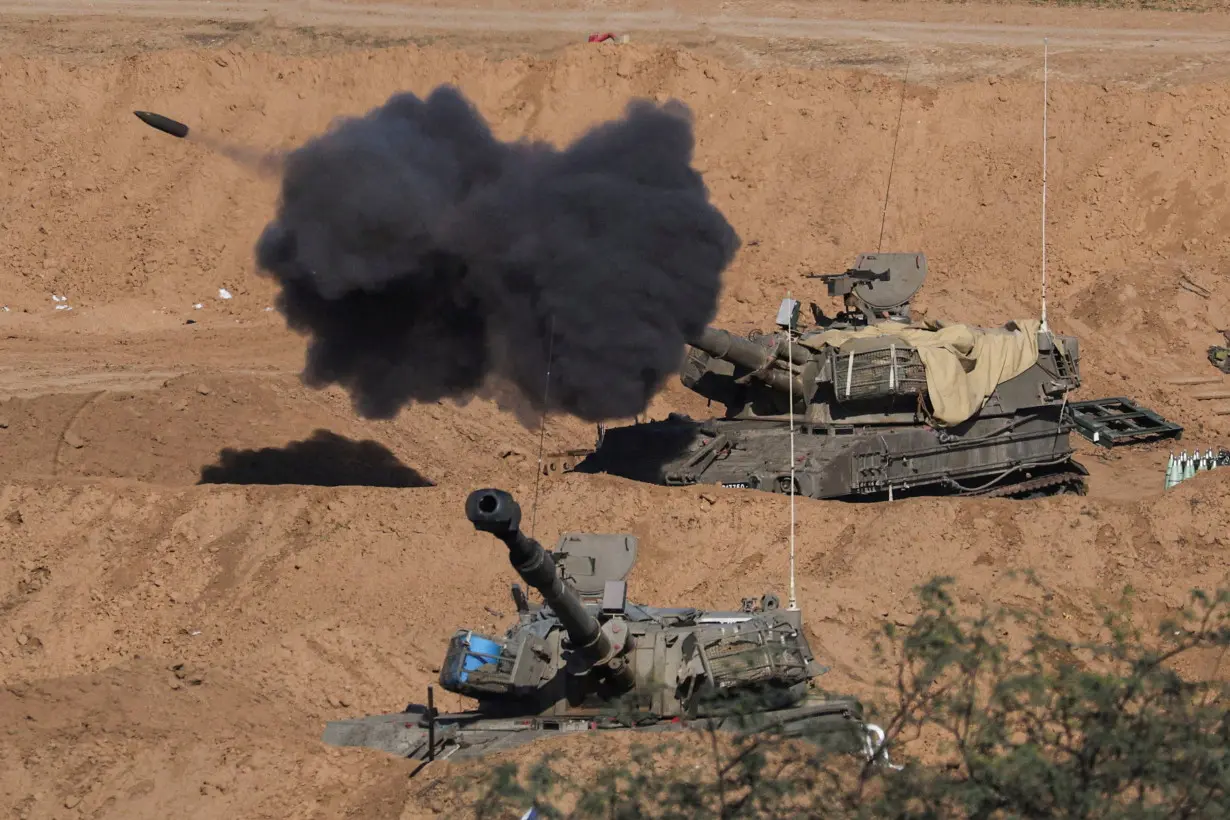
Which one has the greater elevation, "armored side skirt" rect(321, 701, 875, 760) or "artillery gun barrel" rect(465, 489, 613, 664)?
→ "artillery gun barrel" rect(465, 489, 613, 664)

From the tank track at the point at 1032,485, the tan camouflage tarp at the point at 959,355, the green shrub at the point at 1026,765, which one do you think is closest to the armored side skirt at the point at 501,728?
the green shrub at the point at 1026,765

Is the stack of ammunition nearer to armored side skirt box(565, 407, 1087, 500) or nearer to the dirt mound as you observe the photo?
armored side skirt box(565, 407, 1087, 500)

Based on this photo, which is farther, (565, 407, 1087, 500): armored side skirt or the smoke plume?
(565, 407, 1087, 500): armored side skirt

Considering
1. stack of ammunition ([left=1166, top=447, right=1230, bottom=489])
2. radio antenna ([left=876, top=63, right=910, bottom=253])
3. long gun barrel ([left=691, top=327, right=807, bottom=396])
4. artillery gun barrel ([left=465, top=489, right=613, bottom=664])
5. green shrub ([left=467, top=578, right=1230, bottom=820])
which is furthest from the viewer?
radio antenna ([left=876, top=63, right=910, bottom=253])

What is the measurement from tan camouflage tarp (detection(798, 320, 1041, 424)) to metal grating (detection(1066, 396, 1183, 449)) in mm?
5452

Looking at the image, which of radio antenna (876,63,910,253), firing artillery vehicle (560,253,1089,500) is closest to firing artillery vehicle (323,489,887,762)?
firing artillery vehicle (560,253,1089,500)

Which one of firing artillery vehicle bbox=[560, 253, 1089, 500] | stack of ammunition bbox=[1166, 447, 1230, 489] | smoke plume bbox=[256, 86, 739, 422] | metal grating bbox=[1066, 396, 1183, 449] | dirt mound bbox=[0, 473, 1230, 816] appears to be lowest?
metal grating bbox=[1066, 396, 1183, 449]

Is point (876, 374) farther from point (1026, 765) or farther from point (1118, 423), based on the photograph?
point (1026, 765)

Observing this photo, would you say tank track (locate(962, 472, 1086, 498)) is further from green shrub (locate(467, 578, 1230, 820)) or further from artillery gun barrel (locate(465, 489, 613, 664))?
green shrub (locate(467, 578, 1230, 820))

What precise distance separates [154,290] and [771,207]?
12143 mm

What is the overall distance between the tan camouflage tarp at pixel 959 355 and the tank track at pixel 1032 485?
123cm

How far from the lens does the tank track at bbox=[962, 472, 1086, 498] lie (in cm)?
2727

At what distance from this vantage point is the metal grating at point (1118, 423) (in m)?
32.7

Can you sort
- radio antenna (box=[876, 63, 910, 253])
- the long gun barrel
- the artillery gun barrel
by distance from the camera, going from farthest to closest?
radio antenna (box=[876, 63, 910, 253]) < the long gun barrel < the artillery gun barrel
